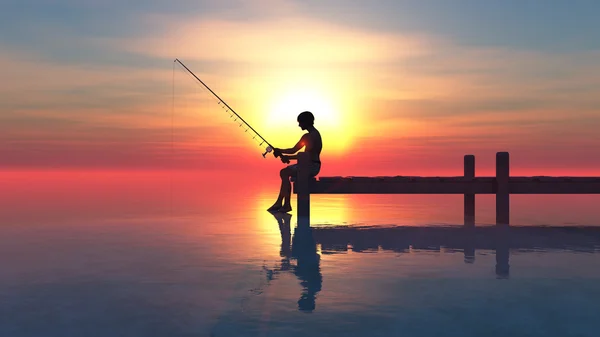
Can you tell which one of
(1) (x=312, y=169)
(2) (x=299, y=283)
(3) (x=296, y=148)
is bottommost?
(2) (x=299, y=283)

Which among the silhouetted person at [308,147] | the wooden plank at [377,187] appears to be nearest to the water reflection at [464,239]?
the wooden plank at [377,187]

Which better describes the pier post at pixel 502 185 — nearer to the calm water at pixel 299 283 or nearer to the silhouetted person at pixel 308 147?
the calm water at pixel 299 283

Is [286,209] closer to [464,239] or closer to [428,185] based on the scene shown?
[428,185]

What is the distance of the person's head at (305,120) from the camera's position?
1401 cm

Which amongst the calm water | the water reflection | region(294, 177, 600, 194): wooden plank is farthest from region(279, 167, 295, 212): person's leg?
the calm water

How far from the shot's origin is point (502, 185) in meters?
13.9

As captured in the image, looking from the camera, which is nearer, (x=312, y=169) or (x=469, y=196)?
(x=312, y=169)

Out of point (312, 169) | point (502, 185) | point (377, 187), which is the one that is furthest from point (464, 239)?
point (312, 169)

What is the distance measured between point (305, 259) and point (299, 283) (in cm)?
166

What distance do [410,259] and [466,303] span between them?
2.50 metres

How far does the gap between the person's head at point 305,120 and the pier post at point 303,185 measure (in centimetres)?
67

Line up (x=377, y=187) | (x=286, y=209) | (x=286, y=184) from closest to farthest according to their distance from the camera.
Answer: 1. (x=377, y=187)
2. (x=286, y=184)
3. (x=286, y=209)

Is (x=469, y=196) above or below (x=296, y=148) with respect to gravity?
below

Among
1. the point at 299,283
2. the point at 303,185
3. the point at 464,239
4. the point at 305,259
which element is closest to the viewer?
the point at 299,283
